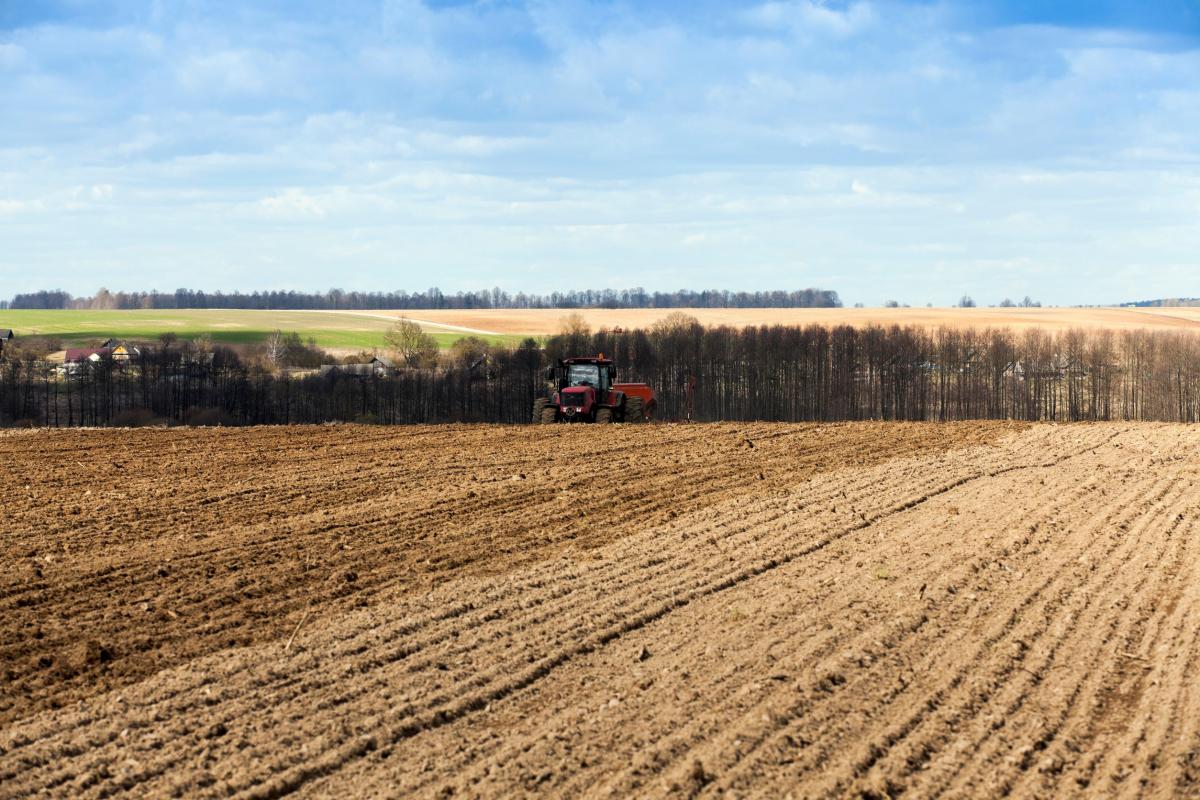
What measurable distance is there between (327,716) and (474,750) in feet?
4.38

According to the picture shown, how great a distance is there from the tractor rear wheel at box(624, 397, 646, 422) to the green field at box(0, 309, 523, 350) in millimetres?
58704

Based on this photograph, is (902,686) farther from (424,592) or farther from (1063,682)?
(424,592)

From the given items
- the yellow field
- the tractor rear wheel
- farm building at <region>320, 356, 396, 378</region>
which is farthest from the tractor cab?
the yellow field

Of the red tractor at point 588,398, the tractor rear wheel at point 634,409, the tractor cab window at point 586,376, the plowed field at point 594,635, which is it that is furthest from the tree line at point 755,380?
the plowed field at point 594,635

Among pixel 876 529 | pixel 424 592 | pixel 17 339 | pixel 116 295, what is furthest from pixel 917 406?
pixel 116 295

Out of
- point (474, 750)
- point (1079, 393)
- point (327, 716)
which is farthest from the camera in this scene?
point (1079, 393)

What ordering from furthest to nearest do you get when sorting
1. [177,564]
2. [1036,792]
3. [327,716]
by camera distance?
[177,564], [327,716], [1036,792]

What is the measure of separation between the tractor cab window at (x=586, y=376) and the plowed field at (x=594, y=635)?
12.7 meters

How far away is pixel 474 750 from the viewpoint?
26.2 ft

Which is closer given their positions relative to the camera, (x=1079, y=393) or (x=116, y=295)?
(x=1079, y=393)

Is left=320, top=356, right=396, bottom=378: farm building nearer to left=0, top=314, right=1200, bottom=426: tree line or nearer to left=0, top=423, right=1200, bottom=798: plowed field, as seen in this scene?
left=0, top=314, right=1200, bottom=426: tree line

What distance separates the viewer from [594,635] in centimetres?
1067

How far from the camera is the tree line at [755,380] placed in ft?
195

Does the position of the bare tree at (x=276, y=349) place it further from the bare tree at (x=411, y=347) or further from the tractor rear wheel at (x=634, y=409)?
the tractor rear wheel at (x=634, y=409)
